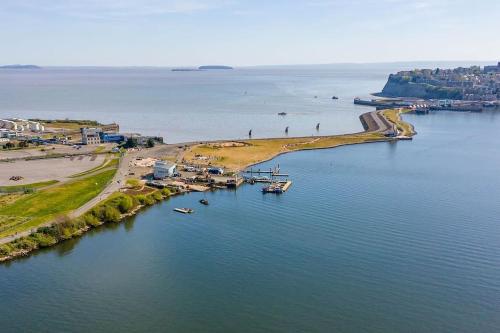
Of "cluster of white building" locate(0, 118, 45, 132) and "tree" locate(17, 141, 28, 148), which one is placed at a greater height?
"cluster of white building" locate(0, 118, 45, 132)

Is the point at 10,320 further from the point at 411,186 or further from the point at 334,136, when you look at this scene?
the point at 334,136

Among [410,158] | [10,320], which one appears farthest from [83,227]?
[410,158]

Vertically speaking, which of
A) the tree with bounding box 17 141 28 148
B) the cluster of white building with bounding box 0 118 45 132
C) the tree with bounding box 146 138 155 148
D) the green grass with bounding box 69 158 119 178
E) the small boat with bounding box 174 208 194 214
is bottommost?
the small boat with bounding box 174 208 194 214

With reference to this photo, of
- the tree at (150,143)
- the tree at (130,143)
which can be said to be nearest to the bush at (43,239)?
the tree at (130,143)

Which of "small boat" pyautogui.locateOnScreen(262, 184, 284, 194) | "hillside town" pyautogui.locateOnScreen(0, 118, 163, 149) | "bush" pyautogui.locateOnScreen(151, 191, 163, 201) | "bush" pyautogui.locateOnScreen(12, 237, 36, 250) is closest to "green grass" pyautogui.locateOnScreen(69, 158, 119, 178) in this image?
"hillside town" pyautogui.locateOnScreen(0, 118, 163, 149)

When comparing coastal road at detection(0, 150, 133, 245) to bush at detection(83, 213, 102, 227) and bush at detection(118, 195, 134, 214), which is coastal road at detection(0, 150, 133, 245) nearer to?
bush at detection(83, 213, 102, 227)

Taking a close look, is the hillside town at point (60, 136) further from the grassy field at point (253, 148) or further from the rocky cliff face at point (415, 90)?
the rocky cliff face at point (415, 90)

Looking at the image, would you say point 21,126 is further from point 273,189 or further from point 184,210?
point 273,189
